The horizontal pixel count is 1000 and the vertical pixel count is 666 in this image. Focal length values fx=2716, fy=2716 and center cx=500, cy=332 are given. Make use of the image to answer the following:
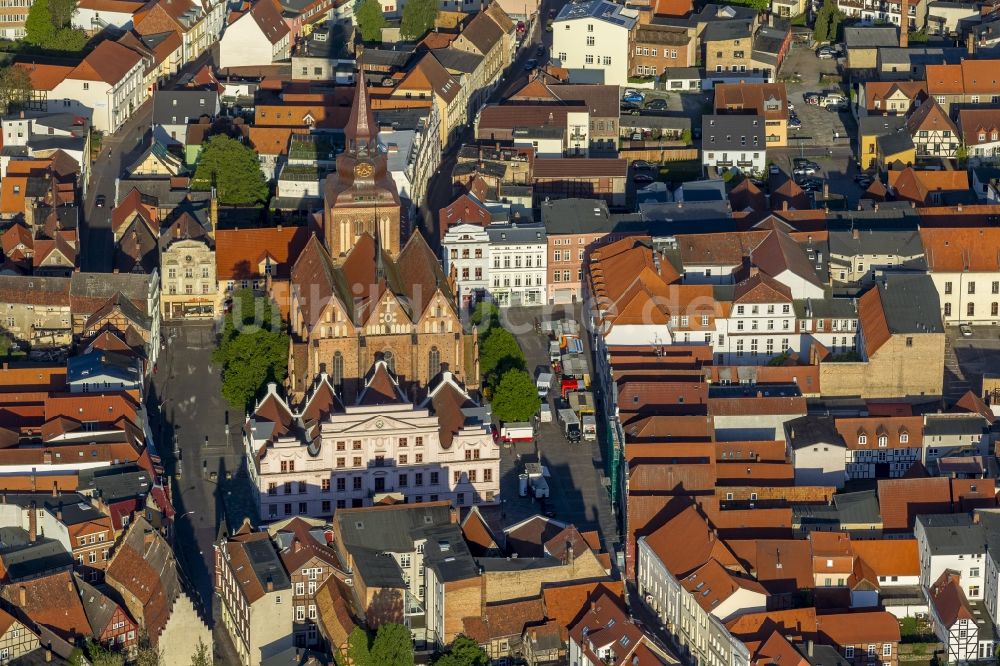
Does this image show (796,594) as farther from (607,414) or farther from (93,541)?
(93,541)

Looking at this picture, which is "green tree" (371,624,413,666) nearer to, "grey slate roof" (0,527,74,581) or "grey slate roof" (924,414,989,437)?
"grey slate roof" (0,527,74,581)

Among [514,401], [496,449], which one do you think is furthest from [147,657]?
[514,401]

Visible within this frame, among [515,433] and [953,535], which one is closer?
[953,535]

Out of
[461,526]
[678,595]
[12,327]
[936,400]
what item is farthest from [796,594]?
[12,327]

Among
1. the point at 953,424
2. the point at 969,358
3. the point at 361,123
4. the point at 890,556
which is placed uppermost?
the point at 361,123

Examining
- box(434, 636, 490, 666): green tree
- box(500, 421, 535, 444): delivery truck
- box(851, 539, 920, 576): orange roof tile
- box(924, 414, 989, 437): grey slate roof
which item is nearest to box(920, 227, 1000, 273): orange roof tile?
box(924, 414, 989, 437): grey slate roof

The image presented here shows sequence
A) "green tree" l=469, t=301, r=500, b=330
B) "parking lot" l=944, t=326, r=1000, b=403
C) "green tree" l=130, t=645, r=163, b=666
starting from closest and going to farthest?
"green tree" l=130, t=645, r=163, b=666
"parking lot" l=944, t=326, r=1000, b=403
"green tree" l=469, t=301, r=500, b=330

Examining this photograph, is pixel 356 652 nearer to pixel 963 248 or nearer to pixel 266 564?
pixel 266 564
